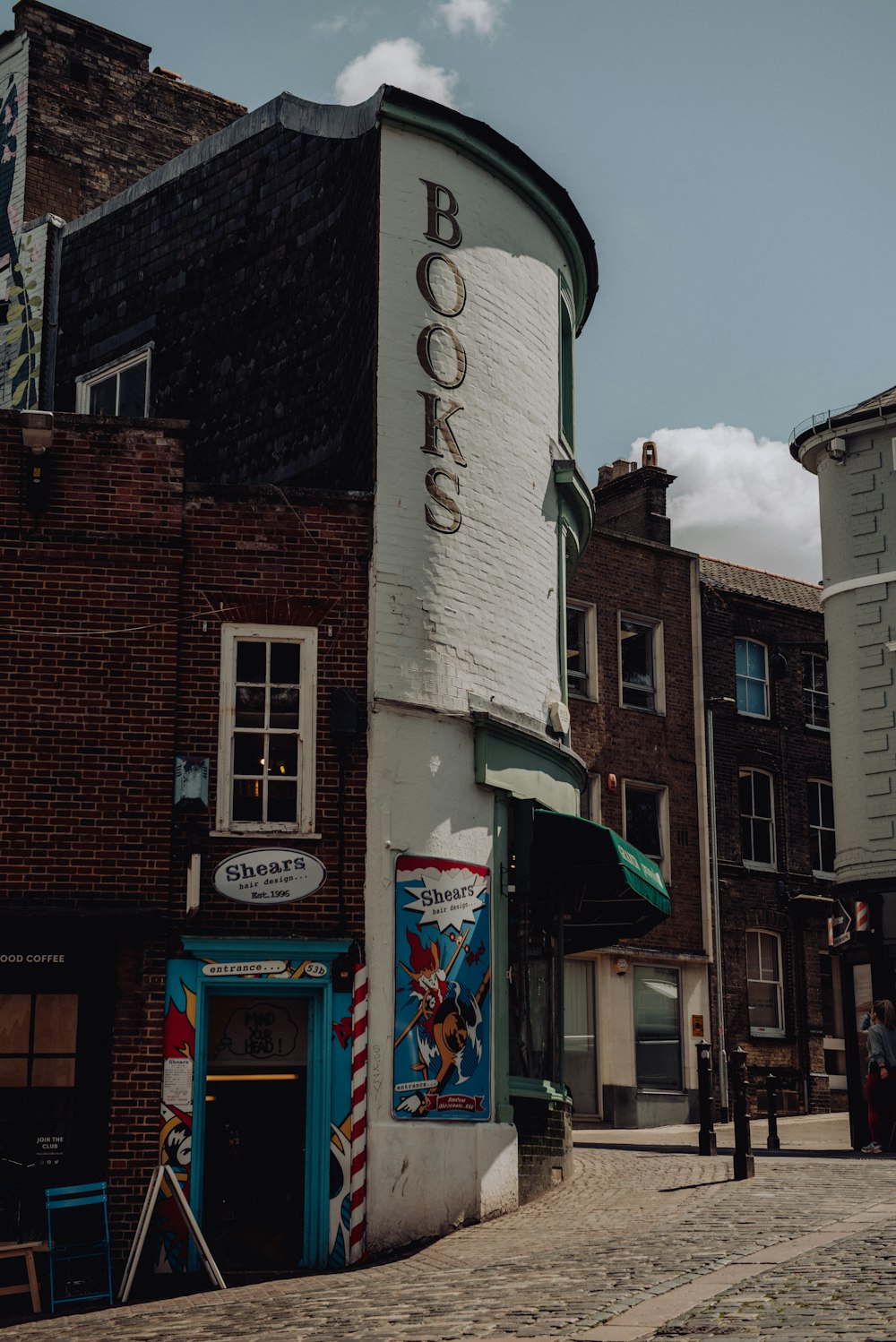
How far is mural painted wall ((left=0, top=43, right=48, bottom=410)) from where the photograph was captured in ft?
70.9

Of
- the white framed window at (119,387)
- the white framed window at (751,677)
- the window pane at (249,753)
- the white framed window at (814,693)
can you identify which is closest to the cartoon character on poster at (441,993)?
the window pane at (249,753)

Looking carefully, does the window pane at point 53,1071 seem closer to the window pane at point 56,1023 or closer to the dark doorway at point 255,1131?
the window pane at point 56,1023

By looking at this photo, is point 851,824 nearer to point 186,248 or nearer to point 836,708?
point 836,708

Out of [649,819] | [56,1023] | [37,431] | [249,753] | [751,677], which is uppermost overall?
[751,677]

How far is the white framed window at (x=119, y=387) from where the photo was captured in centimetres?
1967

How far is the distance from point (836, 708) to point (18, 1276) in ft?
50.5

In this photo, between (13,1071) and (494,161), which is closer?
(13,1071)

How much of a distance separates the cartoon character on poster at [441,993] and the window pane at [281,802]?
106 centimetres

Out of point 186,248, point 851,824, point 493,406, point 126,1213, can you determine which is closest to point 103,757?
point 126,1213

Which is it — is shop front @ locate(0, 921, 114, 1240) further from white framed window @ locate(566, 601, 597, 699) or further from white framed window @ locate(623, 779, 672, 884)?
white framed window @ locate(623, 779, 672, 884)

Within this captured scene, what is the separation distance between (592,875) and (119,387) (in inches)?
333

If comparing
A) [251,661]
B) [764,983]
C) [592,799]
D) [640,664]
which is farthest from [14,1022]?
[764,983]

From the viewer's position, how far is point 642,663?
30.3 metres

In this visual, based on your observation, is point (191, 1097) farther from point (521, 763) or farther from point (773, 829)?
point (773, 829)
